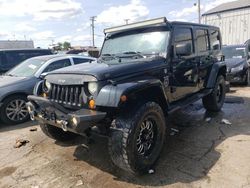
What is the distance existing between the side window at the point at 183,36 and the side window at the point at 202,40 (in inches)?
14.1

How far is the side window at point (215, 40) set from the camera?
20.7 feet

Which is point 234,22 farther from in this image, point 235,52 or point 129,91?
point 129,91

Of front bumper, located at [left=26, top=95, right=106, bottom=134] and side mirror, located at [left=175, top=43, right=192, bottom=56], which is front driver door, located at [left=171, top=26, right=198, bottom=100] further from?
front bumper, located at [left=26, top=95, right=106, bottom=134]

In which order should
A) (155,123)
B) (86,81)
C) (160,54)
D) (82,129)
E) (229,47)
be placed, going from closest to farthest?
(82,129)
(86,81)
(155,123)
(160,54)
(229,47)

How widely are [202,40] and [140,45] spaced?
187cm

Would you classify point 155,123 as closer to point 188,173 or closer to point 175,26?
point 188,173

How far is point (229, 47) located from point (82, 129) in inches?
394

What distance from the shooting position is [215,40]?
21.5 feet

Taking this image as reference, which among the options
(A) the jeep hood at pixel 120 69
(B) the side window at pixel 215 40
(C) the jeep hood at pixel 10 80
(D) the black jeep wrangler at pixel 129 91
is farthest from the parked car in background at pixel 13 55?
(A) the jeep hood at pixel 120 69

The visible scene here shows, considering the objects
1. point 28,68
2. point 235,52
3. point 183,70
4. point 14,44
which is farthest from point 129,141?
point 14,44

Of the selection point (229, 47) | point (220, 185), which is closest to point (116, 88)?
point (220, 185)

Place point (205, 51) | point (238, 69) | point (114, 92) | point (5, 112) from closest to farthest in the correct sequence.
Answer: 1. point (114, 92)
2. point (205, 51)
3. point (5, 112)
4. point (238, 69)

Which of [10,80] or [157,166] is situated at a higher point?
[10,80]

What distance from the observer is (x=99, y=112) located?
10.8 ft
